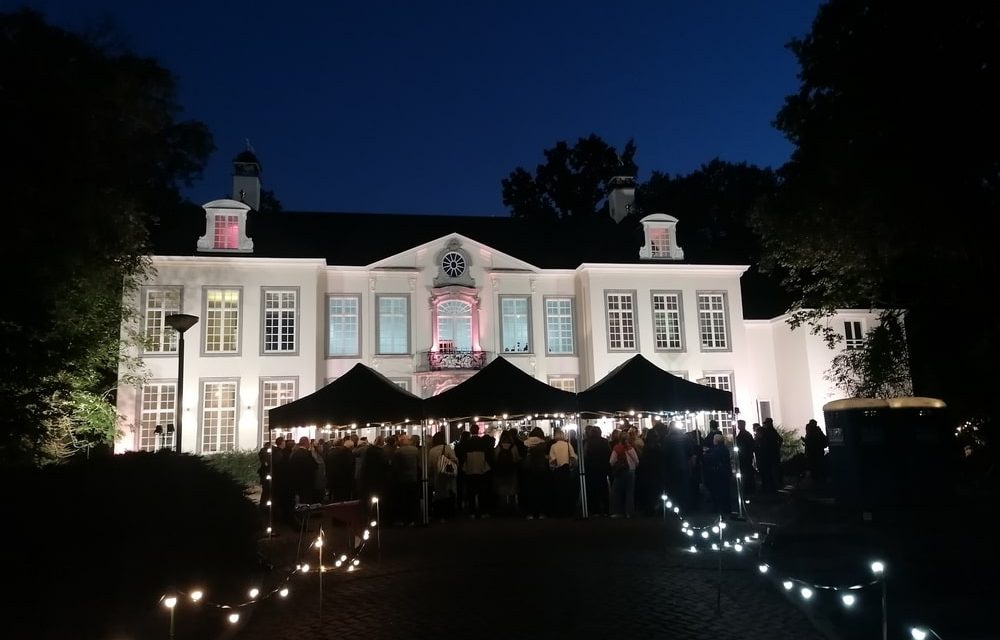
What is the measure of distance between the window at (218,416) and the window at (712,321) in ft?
49.8

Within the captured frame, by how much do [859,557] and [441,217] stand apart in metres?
23.0

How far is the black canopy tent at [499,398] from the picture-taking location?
13023mm

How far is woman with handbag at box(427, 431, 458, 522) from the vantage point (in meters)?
13.6

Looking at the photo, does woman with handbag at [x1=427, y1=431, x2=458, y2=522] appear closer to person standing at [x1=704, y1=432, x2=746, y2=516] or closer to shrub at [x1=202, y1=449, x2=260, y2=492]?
person standing at [x1=704, y1=432, x2=746, y2=516]

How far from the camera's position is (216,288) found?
79.2 feet

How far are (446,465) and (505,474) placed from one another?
3.41ft

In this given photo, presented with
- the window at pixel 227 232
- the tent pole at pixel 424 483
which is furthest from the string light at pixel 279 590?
the window at pixel 227 232

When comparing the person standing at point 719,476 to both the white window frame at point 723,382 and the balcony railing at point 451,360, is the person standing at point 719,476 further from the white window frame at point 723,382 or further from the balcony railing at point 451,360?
the white window frame at point 723,382

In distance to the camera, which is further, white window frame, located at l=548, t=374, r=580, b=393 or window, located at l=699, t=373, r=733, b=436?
window, located at l=699, t=373, r=733, b=436

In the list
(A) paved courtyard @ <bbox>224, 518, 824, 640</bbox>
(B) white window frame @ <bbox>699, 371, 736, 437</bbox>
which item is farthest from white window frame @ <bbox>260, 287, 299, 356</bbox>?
(A) paved courtyard @ <bbox>224, 518, 824, 640</bbox>

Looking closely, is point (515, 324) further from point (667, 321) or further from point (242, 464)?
point (242, 464)

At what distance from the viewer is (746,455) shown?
1631 centimetres

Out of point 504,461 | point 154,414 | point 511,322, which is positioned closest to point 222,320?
point 154,414

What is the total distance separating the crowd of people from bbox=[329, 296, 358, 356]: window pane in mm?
10332
